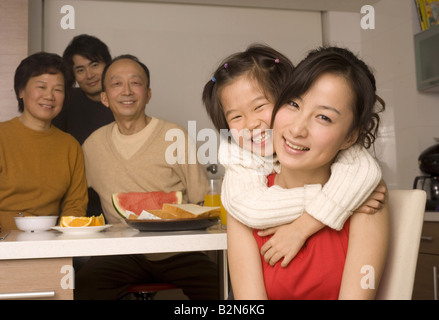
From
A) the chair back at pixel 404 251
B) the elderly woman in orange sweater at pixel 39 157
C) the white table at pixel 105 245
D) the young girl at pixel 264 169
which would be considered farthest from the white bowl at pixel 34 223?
the chair back at pixel 404 251

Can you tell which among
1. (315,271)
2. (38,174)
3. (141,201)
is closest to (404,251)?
(315,271)

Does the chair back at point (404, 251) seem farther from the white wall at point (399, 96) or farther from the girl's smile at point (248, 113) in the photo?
the white wall at point (399, 96)

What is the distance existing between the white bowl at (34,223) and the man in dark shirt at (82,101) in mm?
1969

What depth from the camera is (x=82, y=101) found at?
3365 millimetres

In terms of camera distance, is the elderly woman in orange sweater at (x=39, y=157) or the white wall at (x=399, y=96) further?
the white wall at (x=399, y=96)

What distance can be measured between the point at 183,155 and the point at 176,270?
0.84 metres

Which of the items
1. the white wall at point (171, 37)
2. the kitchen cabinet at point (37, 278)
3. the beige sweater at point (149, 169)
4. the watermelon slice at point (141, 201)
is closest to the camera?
the kitchen cabinet at point (37, 278)

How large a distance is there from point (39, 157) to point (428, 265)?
1.98 m

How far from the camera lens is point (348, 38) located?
152 inches

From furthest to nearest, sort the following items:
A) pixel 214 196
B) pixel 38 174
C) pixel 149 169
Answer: pixel 149 169 → pixel 38 174 → pixel 214 196

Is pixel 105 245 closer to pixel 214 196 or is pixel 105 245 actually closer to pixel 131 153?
pixel 214 196

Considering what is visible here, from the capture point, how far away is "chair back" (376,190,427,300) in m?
0.94

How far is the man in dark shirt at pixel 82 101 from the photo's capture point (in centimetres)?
335
